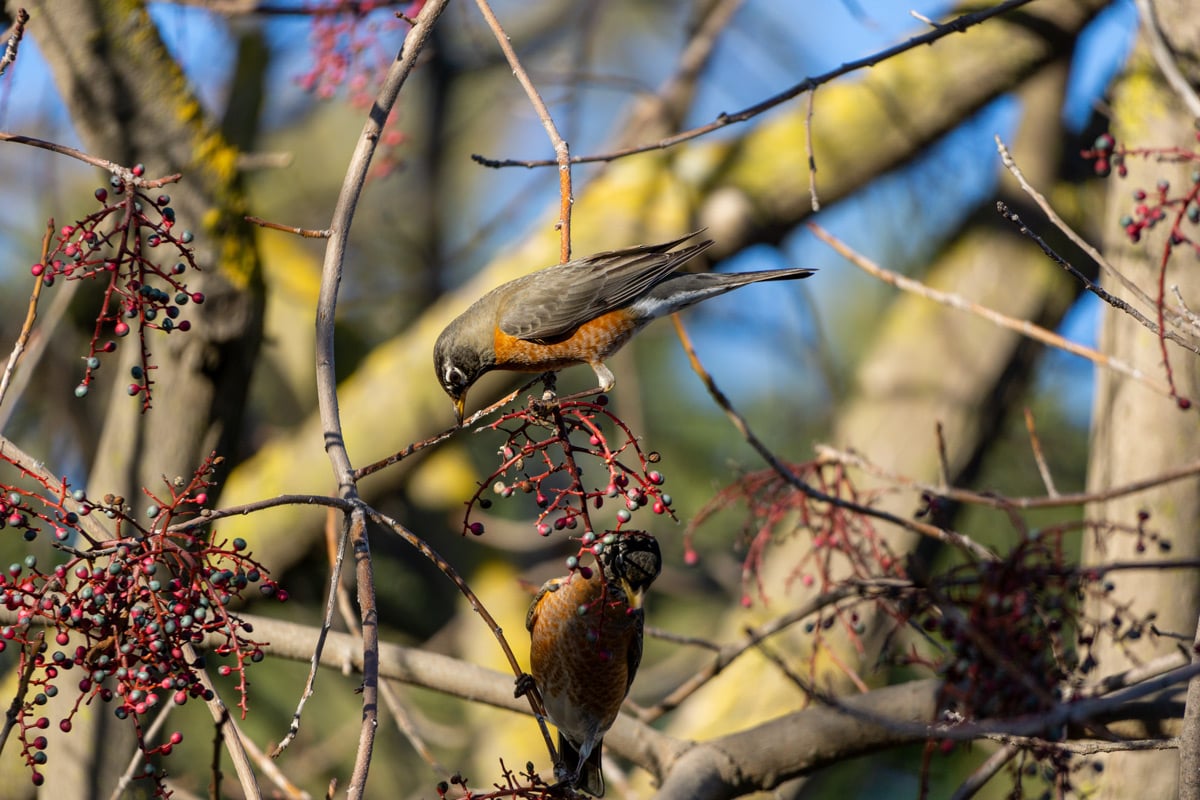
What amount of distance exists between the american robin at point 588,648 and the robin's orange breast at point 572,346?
2.15ft

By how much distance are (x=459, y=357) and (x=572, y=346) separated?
1.10 ft

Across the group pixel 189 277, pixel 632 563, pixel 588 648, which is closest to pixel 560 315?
pixel 632 563

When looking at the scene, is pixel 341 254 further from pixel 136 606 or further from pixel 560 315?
pixel 560 315

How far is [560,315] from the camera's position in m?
3.17

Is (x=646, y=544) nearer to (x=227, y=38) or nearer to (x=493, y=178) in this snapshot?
(x=227, y=38)

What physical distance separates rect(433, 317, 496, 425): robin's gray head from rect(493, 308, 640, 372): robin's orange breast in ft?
0.17

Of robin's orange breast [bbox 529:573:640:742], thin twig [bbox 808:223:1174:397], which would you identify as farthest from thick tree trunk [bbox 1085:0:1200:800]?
robin's orange breast [bbox 529:573:640:742]

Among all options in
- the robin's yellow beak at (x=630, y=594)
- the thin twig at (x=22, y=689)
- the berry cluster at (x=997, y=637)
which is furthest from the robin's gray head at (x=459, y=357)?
the berry cluster at (x=997, y=637)

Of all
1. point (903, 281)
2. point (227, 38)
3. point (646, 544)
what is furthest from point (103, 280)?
point (903, 281)

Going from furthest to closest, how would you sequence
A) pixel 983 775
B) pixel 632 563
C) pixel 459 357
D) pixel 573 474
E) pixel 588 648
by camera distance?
pixel 459 357, pixel 588 648, pixel 632 563, pixel 983 775, pixel 573 474

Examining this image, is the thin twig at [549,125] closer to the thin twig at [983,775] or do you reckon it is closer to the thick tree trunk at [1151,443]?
the thin twig at [983,775]

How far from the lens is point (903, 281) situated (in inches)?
89.7

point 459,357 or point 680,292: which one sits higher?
point 680,292

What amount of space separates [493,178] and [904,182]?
4.58m
